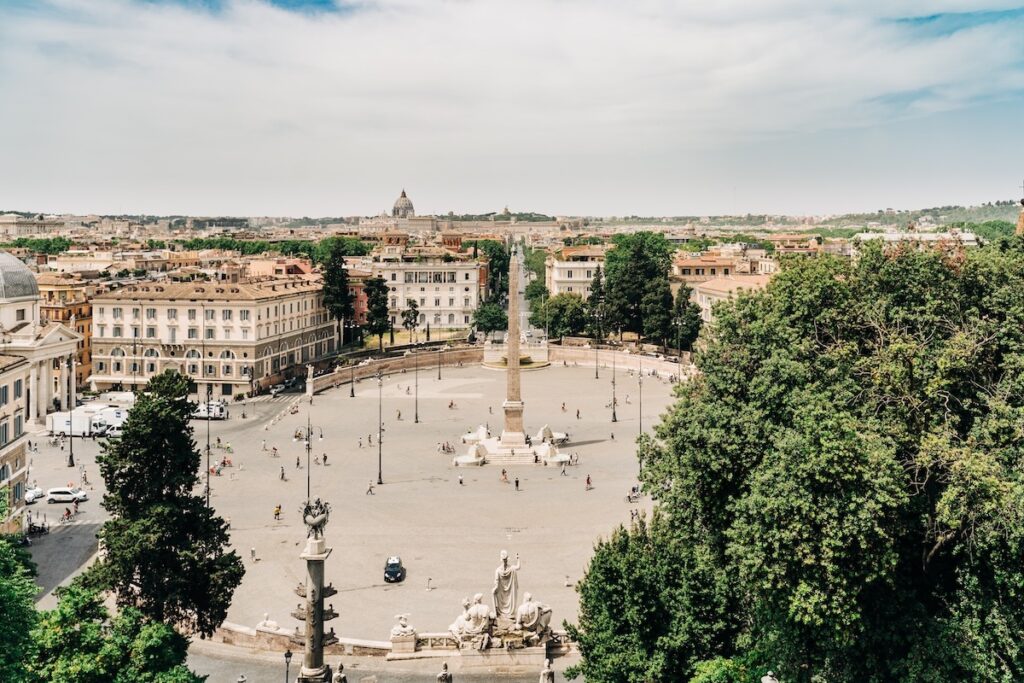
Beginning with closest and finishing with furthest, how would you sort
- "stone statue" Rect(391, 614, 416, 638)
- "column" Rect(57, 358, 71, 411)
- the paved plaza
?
1. "stone statue" Rect(391, 614, 416, 638)
2. the paved plaza
3. "column" Rect(57, 358, 71, 411)

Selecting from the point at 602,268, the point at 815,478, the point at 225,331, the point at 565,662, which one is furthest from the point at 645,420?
the point at 602,268

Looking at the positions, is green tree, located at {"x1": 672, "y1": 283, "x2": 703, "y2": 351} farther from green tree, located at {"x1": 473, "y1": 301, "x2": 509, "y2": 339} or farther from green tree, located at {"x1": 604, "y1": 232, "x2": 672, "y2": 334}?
green tree, located at {"x1": 473, "y1": 301, "x2": 509, "y2": 339}

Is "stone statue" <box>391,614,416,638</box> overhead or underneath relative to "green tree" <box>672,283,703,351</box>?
underneath

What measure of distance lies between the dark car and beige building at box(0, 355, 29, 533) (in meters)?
14.8

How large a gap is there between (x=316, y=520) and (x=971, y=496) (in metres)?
13.2

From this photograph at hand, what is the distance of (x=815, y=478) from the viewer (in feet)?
63.4

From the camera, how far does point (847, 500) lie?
19.2 meters

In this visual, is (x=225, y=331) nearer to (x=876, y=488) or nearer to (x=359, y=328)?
(x=359, y=328)

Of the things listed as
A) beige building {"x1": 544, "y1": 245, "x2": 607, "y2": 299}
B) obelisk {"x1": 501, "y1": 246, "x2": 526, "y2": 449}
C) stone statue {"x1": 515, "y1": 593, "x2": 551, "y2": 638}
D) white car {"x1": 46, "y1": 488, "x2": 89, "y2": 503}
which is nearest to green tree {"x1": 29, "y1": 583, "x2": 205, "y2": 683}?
stone statue {"x1": 515, "y1": 593, "x2": 551, "y2": 638}

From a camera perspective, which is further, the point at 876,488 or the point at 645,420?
the point at 645,420

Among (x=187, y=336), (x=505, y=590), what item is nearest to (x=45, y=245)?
(x=187, y=336)

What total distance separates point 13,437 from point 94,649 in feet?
70.3

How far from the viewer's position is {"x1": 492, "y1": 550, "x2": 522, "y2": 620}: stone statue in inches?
1007

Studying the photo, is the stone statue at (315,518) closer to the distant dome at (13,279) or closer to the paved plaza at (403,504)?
the paved plaza at (403,504)
